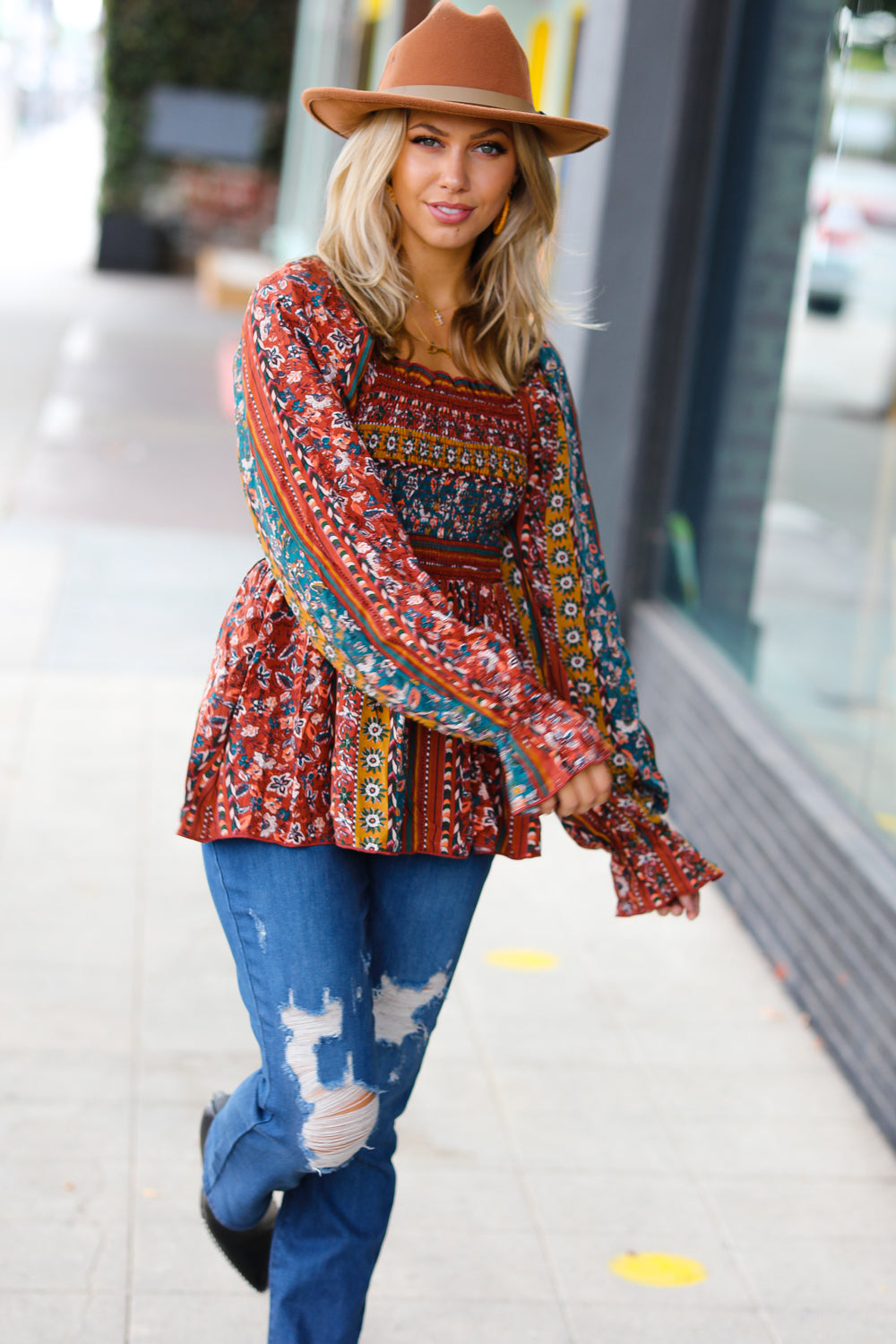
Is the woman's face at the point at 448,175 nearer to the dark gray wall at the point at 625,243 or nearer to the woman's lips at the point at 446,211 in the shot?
the woman's lips at the point at 446,211

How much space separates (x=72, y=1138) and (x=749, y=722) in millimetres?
2269

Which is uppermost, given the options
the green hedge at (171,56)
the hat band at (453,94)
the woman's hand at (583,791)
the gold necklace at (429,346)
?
the green hedge at (171,56)

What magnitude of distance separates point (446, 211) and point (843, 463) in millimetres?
2599

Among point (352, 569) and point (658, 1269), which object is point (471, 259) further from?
point (658, 1269)

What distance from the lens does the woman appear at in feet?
6.53

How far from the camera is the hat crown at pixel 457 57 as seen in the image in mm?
2195

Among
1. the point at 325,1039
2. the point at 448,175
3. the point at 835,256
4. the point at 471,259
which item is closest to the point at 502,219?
the point at 471,259

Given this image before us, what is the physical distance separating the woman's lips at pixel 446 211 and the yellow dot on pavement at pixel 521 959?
2.29 metres

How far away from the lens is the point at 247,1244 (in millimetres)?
2465

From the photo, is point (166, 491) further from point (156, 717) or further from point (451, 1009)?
point (451, 1009)

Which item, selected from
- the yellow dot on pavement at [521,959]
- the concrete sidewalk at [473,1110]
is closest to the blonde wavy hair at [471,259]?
the concrete sidewalk at [473,1110]

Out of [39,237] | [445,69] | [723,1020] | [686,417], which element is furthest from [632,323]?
[39,237]

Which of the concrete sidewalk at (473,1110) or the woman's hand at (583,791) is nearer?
the woman's hand at (583,791)

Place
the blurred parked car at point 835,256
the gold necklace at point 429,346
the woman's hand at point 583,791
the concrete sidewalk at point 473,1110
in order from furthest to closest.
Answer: the blurred parked car at point 835,256
the concrete sidewalk at point 473,1110
the gold necklace at point 429,346
the woman's hand at point 583,791
